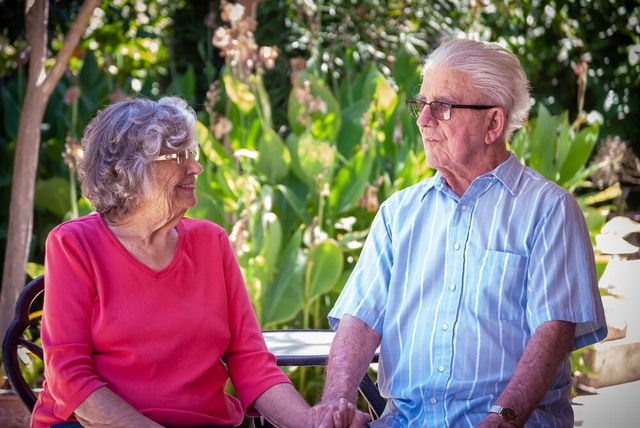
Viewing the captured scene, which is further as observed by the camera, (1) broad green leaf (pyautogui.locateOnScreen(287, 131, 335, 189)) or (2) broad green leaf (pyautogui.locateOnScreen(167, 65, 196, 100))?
(2) broad green leaf (pyautogui.locateOnScreen(167, 65, 196, 100))

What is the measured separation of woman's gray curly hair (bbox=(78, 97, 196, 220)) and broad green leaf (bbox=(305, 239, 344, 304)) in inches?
67.6

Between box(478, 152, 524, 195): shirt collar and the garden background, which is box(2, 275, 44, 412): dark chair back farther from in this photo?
box(478, 152, 524, 195): shirt collar

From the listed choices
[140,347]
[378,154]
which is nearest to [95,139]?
[140,347]

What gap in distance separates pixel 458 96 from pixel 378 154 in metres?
2.52

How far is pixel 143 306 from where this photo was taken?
2129mm

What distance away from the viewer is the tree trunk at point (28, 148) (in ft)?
12.6

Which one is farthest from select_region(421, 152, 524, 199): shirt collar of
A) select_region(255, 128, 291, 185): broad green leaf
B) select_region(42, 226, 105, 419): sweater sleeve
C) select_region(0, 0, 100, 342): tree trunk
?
select_region(0, 0, 100, 342): tree trunk

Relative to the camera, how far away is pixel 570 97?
6.84m

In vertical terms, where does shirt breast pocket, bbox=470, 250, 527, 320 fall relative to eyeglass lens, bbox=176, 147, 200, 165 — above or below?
below

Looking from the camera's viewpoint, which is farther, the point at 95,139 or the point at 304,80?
the point at 304,80

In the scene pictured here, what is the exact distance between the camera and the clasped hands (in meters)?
2.01

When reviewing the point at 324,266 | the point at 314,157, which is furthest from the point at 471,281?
the point at 314,157

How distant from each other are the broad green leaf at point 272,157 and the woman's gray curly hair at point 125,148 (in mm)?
1973

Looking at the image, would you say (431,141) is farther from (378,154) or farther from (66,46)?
(378,154)
